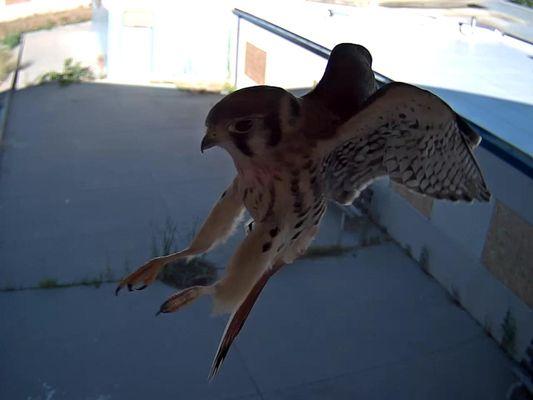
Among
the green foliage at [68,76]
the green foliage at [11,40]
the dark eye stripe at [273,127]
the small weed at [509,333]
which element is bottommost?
the green foliage at [11,40]

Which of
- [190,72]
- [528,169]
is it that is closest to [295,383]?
[528,169]

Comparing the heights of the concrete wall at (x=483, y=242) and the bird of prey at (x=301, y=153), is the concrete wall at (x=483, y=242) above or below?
below

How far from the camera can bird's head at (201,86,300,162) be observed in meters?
1.17

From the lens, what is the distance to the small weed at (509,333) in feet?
15.5

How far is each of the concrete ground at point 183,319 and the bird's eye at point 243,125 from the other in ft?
10.3

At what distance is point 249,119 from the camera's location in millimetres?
1168

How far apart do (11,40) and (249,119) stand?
14600 mm

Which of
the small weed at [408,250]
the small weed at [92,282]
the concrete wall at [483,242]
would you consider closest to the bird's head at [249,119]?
the concrete wall at [483,242]

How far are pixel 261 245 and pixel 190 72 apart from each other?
1014 centimetres

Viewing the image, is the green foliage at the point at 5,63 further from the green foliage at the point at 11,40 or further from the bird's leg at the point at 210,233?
the bird's leg at the point at 210,233

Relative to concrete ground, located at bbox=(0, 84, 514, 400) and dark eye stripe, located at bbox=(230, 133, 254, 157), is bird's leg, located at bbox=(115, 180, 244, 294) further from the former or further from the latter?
concrete ground, located at bbox=(0, 84, 514, 400)

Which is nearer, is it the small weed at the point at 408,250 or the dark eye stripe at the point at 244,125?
the dark eye stripe at the point at 244,125

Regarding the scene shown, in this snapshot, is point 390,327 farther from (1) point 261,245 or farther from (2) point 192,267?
(1) point 261,245

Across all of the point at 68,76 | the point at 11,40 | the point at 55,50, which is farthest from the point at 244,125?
the point at 11,40
